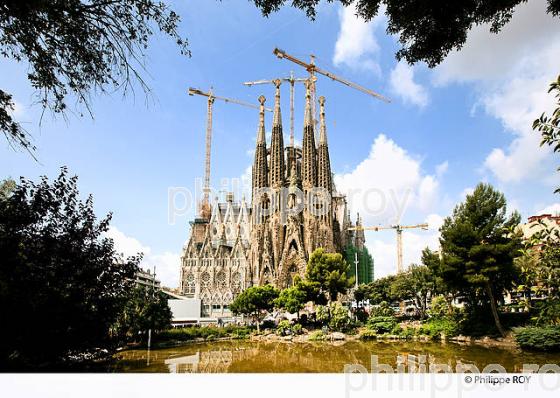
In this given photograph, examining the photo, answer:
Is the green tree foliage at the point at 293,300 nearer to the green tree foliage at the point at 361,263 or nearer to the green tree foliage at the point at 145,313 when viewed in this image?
the green tree foliage at the point at 145,313

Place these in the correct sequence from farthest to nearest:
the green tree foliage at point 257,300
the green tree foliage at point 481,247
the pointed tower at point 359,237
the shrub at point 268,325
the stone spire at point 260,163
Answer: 1. the pointed tower at point 359,237
2. the stone spire at point 260,163
3. the green tree foliage at point 257,300
4. the shrub at point 268,325
5. the green tree foliage at point 481,247

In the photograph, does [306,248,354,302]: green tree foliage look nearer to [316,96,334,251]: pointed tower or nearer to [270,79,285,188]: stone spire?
[316,96,334,251]: pointed tower

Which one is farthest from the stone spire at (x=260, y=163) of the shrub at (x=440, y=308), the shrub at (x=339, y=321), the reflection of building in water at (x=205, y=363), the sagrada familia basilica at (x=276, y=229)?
the reflection of building in water at (x=205, y=363)

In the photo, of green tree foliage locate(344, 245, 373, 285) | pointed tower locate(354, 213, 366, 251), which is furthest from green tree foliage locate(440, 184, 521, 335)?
pointed tower locate(354, 213, 366, 251)

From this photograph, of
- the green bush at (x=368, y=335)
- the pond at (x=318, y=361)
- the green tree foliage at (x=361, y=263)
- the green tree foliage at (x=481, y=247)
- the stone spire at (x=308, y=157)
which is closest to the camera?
the pond at (x=318, y=361)

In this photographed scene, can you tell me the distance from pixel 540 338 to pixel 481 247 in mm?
3635

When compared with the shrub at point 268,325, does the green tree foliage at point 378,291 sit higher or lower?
higher

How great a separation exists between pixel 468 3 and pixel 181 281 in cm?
4439

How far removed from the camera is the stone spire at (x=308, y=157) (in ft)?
128

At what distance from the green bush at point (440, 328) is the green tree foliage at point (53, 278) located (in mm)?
14825

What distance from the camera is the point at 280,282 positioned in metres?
35.6

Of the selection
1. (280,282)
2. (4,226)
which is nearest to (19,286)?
(4,226)

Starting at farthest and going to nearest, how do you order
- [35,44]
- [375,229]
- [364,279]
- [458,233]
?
[375,229] → [364,279] → [458,233] → [35,44]

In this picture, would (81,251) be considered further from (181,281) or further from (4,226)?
(181,281)
